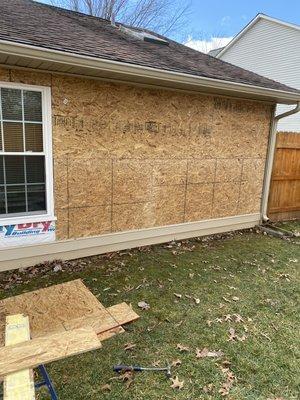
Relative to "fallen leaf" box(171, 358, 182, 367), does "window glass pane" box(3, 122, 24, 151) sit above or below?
above

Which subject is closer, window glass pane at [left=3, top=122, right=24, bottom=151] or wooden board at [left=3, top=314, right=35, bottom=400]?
wooden board at [left=3, top=314, right=35, bottom=400]

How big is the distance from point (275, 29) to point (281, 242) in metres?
12.9

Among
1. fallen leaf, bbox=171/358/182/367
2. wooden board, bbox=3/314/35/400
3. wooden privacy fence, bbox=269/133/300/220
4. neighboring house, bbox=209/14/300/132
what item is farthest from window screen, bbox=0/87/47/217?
neighboring house, bbox=209/14/300/132

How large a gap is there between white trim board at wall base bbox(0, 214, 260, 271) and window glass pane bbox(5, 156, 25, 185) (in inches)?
41.1

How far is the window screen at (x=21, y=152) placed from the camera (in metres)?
4.59

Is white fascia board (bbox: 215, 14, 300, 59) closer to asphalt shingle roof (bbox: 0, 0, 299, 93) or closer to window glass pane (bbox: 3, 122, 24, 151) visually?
asphalt shingle roof (bbox: 0, 0, 299, 93)

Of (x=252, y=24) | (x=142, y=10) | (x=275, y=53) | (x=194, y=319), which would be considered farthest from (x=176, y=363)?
(x=142, y=10)

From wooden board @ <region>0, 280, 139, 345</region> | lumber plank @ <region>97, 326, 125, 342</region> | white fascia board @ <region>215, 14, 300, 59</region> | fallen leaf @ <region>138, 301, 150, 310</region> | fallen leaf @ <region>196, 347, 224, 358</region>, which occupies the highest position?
white fascia board @ <region>215, 14, 300, 59</region>

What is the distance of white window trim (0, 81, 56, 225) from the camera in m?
4.73

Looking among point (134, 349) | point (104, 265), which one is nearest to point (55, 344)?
point (134, 349)

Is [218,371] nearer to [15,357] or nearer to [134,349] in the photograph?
[134,349]

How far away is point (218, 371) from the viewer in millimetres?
3033

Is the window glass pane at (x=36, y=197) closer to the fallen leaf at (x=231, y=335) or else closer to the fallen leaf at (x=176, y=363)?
the fallen leaf at (x=176, y=363)

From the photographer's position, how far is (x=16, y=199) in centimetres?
488
